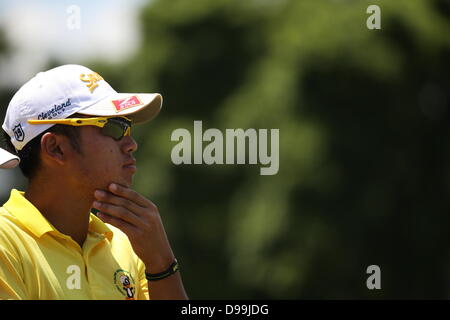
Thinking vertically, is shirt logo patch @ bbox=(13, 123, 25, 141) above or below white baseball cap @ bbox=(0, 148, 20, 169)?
above

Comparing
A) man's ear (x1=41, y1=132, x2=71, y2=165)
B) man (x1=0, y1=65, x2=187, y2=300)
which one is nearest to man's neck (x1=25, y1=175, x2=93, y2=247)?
man (x1=0, y1=65, x2=187, y2=300)

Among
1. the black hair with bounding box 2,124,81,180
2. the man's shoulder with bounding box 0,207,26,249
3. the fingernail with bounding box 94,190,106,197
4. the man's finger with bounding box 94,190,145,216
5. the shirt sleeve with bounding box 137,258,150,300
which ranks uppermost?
the black hair with bounding box 2,124,81,180

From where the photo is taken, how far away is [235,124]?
26297 millimetres

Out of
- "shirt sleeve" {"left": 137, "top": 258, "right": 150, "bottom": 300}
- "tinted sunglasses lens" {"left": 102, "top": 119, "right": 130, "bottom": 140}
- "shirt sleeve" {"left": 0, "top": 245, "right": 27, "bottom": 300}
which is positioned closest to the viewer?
"shirt sleeve" {"left": 0, "top": 245, "right": 27, "bottom": 300}

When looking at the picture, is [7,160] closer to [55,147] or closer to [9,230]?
[55,147]

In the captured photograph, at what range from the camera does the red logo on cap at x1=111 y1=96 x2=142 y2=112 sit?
16.2 ft

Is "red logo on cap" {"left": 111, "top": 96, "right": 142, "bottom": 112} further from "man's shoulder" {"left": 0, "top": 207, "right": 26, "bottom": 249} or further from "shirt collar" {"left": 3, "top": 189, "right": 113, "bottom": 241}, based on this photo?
"man's shoulder" {"left": 0, "top": 207, "right": 26, "bottom": 249}

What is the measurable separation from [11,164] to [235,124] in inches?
851

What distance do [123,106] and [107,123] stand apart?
0.12 m

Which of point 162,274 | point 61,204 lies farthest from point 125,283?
point 61,204

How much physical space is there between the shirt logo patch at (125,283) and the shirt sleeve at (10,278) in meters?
0.58

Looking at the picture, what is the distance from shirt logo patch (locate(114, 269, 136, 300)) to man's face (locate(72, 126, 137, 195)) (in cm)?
44

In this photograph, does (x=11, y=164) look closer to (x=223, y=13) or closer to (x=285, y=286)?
(x=285, y=286)

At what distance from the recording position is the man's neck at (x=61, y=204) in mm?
4848
